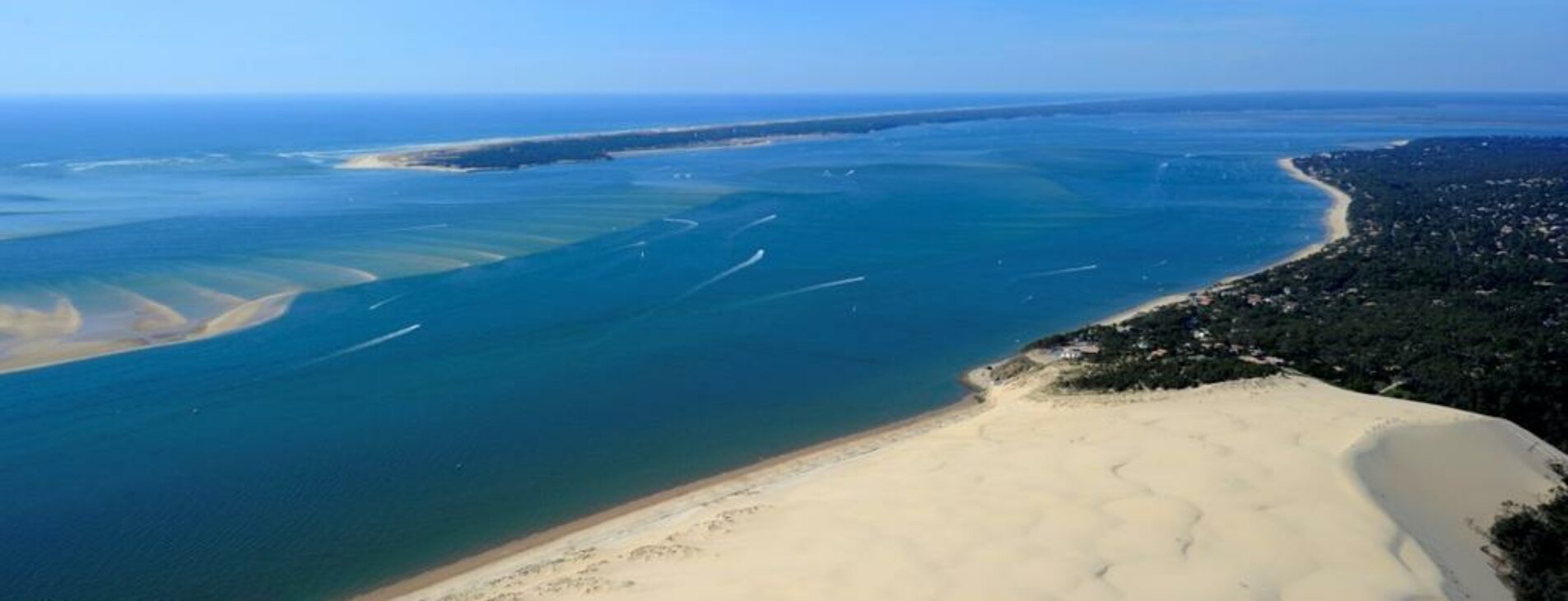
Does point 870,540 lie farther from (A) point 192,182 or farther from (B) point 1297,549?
(A) point 192,182

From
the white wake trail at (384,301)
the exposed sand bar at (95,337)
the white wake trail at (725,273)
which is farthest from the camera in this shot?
the white wake trail at (725,273)

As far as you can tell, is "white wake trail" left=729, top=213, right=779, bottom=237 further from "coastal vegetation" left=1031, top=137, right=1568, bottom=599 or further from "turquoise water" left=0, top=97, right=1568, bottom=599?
"coastal vegetation" left=1031, top=137, right=1568, bottom=599

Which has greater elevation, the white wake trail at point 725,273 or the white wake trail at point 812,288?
the white wake trail at point 725,273

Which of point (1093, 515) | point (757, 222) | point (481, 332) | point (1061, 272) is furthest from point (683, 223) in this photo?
point (1093, 515)

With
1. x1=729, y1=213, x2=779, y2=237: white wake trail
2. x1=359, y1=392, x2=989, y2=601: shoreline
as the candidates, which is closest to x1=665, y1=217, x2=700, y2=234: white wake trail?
x1=729, y1=213, x2=779, y2=237: white wake trail

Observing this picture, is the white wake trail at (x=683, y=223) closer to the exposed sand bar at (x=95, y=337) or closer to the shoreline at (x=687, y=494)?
the exposed sand bar at (x=95, y=337)

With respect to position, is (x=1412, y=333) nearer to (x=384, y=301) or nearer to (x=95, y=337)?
(x=384, y=301)

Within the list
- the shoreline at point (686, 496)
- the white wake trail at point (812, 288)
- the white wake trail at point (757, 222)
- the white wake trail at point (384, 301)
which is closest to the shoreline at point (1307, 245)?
the white wake trail at point (812, 288)

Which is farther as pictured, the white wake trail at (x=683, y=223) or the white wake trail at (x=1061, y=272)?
the white wake trail at (x=683, y=223)
